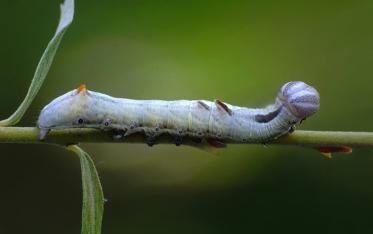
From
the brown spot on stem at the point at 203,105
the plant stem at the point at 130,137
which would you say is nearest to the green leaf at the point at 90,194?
the plant stem at the point at 130,137

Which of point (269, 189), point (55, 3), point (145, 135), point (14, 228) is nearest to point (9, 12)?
point (55, 3)

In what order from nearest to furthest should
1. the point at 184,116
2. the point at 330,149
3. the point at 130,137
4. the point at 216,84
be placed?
1. the point at 330,149
2. the point at 130,137
3. the point at 184,116
4. the point at 216,84

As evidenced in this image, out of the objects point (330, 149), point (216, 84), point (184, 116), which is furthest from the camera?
point (216, 84)

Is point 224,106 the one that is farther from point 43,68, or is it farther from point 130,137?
point 43,68

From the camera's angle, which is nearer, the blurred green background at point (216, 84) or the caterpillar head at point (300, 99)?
the caterpillar head at point (300, 99)

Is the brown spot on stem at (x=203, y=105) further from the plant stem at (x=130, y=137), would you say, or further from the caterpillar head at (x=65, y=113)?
the caterpillar head at (x=65, y=113)

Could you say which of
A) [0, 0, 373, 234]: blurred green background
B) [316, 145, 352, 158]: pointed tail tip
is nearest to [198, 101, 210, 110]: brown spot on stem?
[316, 145, 352, 158]: pointed tail tip

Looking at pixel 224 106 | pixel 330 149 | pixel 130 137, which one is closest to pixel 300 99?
pixel 330 149

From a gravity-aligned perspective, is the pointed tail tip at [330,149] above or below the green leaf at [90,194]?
above

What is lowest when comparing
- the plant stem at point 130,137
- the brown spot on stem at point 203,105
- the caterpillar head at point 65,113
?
the plant stem at point 130,137
